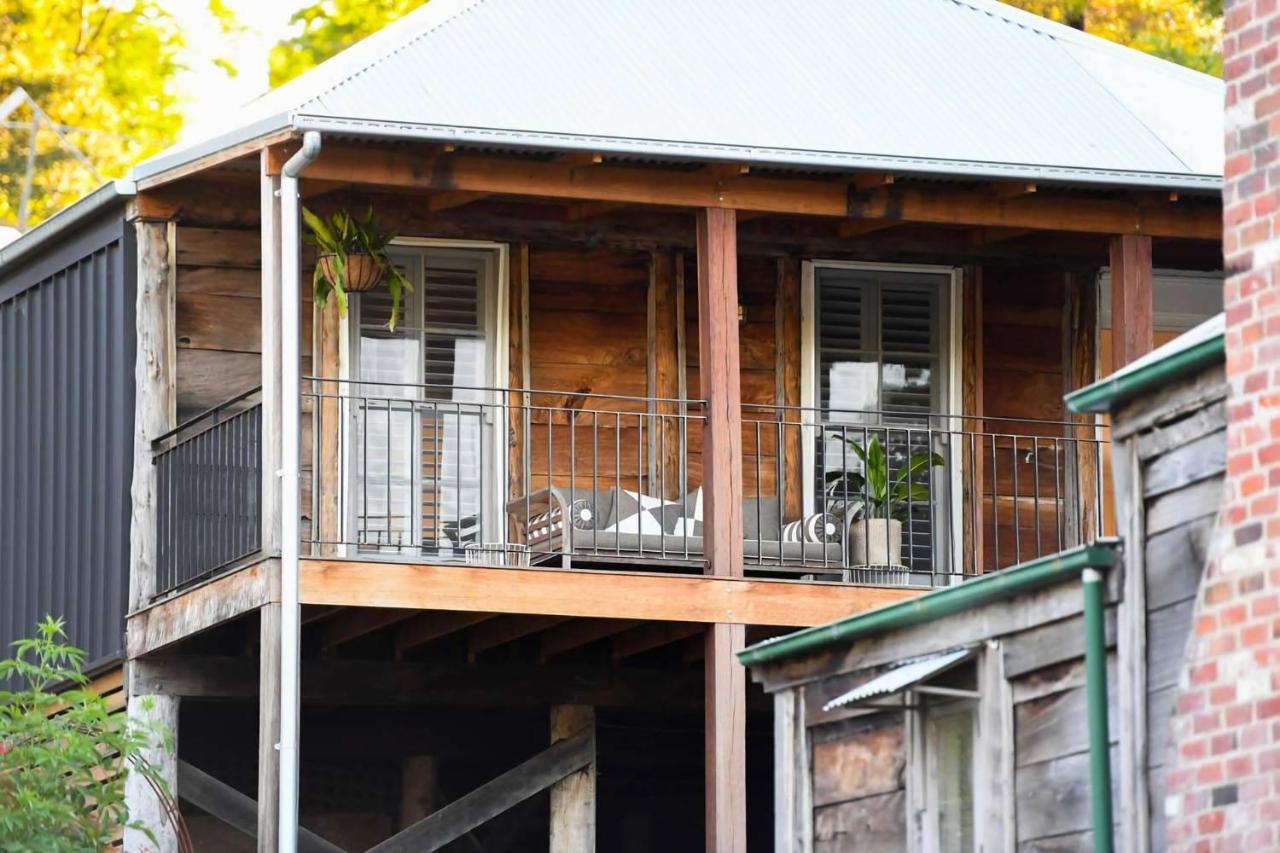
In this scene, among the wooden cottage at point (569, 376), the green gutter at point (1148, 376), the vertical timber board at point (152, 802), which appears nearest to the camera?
the green gutter at point (1148, 376)

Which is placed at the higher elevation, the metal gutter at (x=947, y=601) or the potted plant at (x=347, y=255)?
the potted plant at (x=347, y=255)

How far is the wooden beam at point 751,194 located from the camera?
13.9 meters

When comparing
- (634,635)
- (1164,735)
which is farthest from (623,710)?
(1164,735)

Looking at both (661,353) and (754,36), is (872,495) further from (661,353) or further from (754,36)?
(754,36)

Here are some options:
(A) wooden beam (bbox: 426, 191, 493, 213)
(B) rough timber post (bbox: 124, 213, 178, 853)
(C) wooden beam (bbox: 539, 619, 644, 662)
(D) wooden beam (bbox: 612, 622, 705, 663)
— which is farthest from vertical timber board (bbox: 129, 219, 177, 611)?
(D) wooden beam (bbox: 612, 622, 705, 663)

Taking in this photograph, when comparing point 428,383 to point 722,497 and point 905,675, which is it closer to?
point 722,497

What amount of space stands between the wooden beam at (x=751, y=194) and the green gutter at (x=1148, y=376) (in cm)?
563

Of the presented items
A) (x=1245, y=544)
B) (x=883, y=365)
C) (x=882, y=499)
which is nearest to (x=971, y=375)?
(x=883, y=365)

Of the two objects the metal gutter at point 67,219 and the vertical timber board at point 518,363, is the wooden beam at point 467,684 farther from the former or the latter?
the metal gutter at point 67,219

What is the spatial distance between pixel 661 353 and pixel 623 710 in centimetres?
226

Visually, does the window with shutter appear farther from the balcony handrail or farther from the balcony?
the balcony handrail

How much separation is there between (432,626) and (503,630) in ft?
1.46

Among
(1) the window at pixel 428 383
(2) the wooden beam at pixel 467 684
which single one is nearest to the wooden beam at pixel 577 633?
(2) the wooden beam at pixel 467 684

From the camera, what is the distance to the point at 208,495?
14.6 meters
